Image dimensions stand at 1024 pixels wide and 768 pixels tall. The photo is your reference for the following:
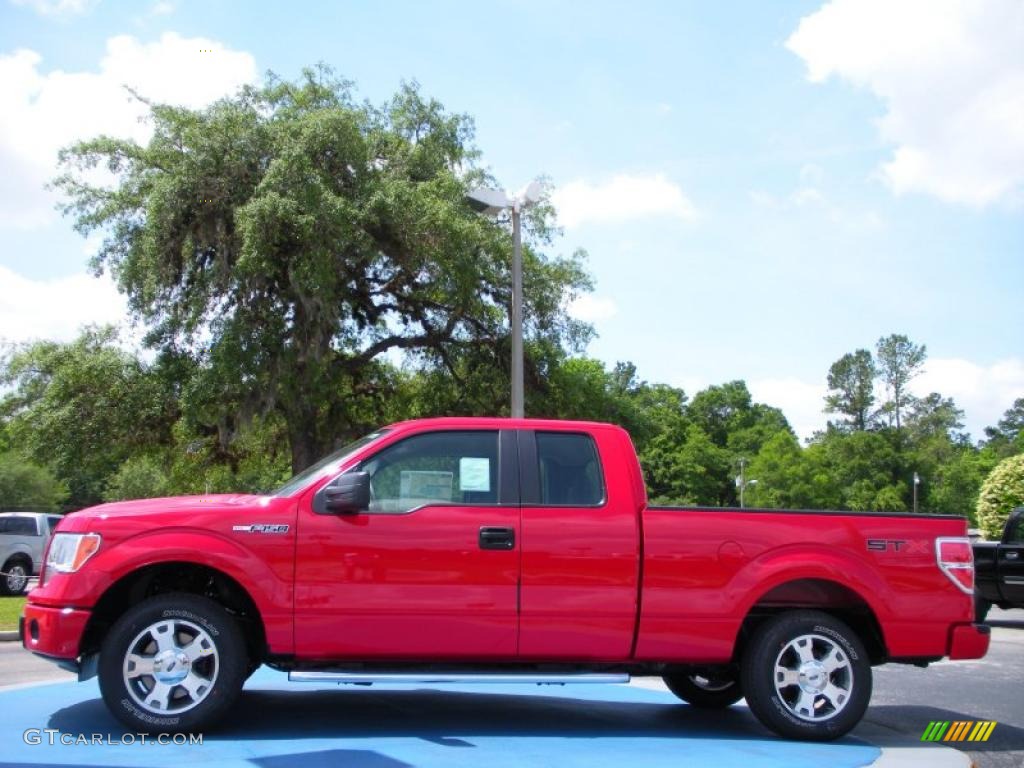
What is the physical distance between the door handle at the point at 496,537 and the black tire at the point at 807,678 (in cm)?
167

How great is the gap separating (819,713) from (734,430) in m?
107

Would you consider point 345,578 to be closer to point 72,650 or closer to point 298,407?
point 72,650

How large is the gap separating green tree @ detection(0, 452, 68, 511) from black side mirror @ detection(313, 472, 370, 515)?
72778 mm

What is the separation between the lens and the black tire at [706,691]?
753 cm

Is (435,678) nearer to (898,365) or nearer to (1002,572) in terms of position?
(1002,572)

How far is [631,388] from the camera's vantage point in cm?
11112

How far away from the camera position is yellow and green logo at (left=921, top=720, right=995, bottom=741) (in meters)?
7.08

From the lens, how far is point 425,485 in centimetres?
629

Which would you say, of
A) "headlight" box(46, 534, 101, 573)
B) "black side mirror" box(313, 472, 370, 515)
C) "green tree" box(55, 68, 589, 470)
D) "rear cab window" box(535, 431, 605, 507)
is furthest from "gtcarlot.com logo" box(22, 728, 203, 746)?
"green tree" box(55, 68, 589, 470)

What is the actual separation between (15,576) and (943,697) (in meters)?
18.9

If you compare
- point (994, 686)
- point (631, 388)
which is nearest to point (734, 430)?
point (631, 388)

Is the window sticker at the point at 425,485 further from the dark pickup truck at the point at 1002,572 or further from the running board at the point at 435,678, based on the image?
the dark pickup truck at the point at 1002,572

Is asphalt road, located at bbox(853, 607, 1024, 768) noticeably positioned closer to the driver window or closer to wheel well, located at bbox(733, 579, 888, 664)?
wheel well, located at bbox(733, 579, 888, 664)

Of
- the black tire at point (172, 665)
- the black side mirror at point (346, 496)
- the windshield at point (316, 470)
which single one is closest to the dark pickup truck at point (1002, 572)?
the windshield at point (316, 470)
